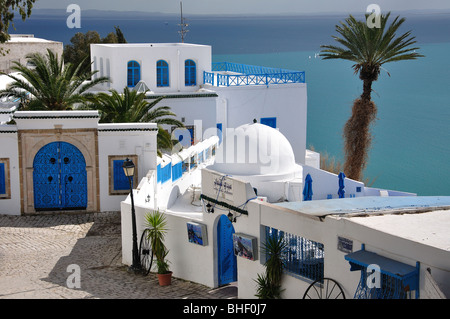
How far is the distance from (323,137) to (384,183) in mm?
21530

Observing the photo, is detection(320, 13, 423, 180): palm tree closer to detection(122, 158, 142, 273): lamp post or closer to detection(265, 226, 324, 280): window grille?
detection(122, 158, 142, 273): lamp post

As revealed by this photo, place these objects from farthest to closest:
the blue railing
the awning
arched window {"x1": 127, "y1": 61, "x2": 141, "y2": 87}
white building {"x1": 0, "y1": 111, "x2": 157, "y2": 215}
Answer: the blue railing → arched window {"x1": 127, "y1": 61, "x2": 141, "y2": 87} → white building {"x1": 0, "y1": 111, "x2": 157, "y2": 215} → the awning

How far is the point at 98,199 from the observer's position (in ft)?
75.2

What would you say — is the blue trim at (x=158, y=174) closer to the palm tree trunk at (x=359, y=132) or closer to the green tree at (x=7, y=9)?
→ the green tree at (x=7, y=9)

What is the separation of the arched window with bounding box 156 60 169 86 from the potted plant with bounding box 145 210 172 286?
608 inches

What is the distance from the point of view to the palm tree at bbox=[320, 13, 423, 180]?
107 feet

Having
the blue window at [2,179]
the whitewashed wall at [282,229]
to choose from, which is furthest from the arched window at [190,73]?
the whitewashed wall at [282,229]

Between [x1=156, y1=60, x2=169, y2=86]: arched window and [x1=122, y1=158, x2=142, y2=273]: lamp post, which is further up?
[x1=156, y1=60, x2=169, y2=86]: arched window

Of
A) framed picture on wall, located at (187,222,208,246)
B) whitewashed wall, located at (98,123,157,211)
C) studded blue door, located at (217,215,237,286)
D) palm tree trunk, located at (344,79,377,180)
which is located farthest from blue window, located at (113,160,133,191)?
palm tree trunk, located at (344,79,377,180)

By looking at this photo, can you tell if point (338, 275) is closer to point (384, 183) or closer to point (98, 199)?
point (98, 199)

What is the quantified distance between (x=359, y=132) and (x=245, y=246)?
1949 cm

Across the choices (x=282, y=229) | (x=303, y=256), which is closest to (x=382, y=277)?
(x=303, y=256)

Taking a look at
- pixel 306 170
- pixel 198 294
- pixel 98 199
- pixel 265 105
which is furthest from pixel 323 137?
pixel 198 294

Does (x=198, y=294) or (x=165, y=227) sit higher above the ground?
(x=165, y=227)
